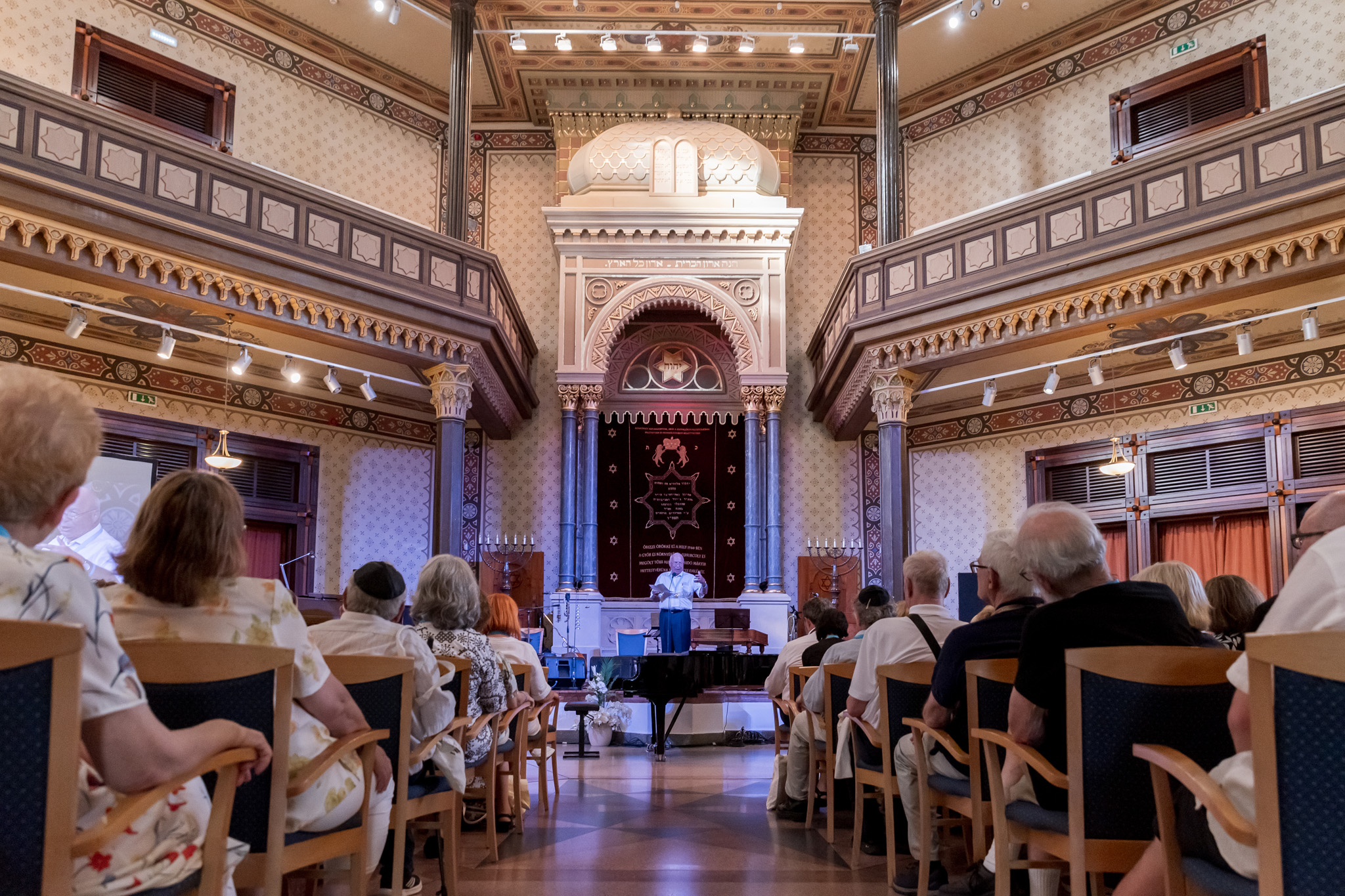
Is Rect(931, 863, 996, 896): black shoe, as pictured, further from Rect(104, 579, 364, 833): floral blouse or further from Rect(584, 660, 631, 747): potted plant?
Rect(584, 660, 631, 747): potted plant

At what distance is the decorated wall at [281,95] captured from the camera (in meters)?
10.9

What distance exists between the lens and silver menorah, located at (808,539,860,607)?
1392 centimetres

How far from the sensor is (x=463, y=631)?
14.3 feet

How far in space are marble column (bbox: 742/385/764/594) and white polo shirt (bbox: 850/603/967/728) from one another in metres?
9.13

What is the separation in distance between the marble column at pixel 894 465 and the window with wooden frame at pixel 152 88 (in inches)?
320

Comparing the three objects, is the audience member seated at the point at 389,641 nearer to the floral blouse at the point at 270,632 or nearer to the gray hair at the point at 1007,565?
the floral blouse at the point at 270,632

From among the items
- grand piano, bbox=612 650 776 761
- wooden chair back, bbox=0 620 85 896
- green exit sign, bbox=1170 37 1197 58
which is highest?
green exit sign, bbox=1170 37 1197 58

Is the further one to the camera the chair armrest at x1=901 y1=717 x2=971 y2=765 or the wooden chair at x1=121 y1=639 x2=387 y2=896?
the chair armrest at x1=901 y1=717 x2=971 y2=765

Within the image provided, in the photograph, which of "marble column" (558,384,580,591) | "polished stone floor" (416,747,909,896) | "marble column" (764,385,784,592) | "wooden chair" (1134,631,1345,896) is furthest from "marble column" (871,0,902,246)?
"wooden chair" (1134,631,1345,896)

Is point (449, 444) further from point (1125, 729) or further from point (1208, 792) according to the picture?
point (1208, 792)

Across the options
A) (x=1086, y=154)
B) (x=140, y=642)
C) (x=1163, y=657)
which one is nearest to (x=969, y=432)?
(x=1086, y=154)

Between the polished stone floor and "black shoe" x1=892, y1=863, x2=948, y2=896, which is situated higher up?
"black shoe" x1=892, y1=863, x2=948, y2=896

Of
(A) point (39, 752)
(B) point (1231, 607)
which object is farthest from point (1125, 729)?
(B) point (1231, 607)

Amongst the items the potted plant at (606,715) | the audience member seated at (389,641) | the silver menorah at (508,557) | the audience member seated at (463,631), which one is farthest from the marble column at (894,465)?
the audience member seated at (389,641)
